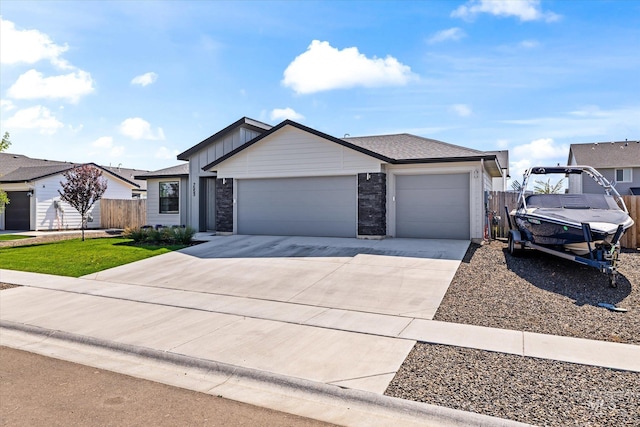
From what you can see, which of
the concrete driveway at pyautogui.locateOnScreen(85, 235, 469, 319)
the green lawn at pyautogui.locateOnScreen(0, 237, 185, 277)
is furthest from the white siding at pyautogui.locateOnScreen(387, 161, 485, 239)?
the green lawn at pyautogui.locateOnScreen(0, 237, 185, 277)

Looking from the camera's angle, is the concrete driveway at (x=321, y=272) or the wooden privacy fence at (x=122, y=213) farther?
the wooden privacy fence at (x=122, y=213)

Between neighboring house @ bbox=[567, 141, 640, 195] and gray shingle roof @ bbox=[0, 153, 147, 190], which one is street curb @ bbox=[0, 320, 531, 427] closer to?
gray shingle roof @ bbox=[0, 153, 147, 190]

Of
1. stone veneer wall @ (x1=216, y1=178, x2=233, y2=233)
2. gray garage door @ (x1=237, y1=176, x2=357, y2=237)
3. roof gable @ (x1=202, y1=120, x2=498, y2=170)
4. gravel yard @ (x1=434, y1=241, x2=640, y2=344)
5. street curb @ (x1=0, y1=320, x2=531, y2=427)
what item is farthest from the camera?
stone veneer wall @ (x1=216, y1=178, x2=233, y2=233)

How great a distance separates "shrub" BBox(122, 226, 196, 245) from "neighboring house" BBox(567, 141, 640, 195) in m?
29.1

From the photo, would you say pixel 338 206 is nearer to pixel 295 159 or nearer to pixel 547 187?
pixel 295 159

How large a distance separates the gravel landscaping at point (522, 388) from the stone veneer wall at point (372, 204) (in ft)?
30.9

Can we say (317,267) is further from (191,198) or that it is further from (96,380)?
(191,198)

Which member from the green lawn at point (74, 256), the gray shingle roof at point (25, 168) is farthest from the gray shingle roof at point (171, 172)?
the gray shingle roof at point (25, 168)

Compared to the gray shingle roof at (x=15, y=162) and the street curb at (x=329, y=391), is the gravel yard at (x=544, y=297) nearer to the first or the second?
the street curb at (x=329, y=391)

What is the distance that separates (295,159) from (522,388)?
40.9 feet

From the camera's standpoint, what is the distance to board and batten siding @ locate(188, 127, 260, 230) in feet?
60.0

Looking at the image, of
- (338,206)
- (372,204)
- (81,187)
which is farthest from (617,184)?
(81,187)

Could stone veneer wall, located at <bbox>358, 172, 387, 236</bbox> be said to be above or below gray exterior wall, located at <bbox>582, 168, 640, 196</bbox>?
below

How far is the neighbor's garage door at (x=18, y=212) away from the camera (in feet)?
79.5
